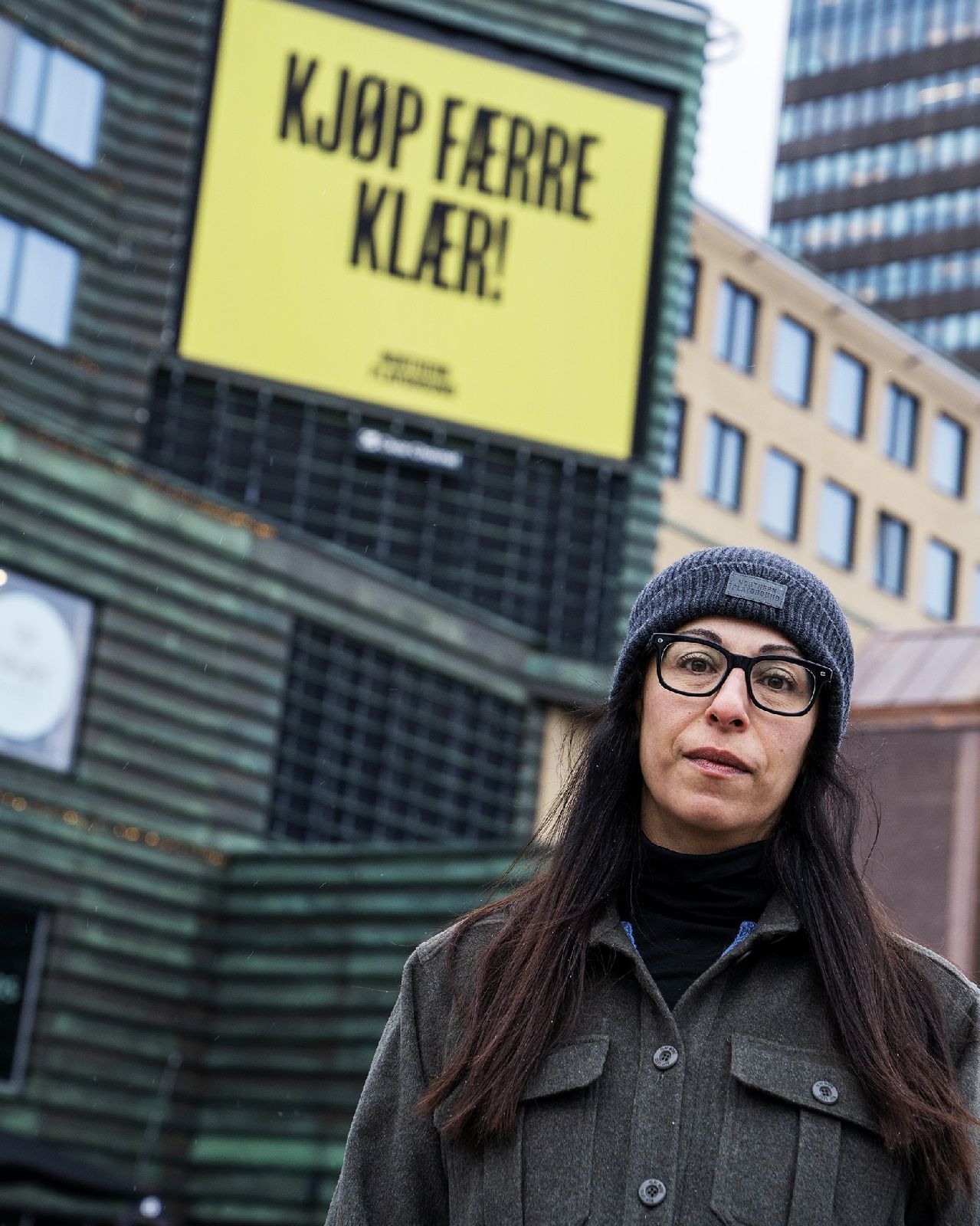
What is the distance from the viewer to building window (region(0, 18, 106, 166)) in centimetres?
2912

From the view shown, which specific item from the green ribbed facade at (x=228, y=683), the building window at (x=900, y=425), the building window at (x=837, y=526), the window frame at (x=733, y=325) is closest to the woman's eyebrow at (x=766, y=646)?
the green ribbed facade at (x=228, y=683)

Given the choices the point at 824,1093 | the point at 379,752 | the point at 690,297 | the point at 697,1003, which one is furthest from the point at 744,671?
the point at 690,297

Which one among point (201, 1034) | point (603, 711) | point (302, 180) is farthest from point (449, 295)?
point (603, 711)

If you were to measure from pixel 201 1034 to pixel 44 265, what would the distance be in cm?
1010

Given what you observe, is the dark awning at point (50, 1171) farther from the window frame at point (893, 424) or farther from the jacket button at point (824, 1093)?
the window frame at point (893, 424)

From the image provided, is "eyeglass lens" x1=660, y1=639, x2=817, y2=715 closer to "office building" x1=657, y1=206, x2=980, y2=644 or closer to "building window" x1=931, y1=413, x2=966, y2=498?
"office building" x1=657, y1=206, x2=980, y2=644

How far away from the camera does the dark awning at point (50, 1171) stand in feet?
70.8

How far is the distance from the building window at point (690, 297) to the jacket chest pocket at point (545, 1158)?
1768 inches

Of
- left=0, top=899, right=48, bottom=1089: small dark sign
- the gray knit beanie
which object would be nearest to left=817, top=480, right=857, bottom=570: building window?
left=0, top=899, right=48, bottom=1089: small dark sign

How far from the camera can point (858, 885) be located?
3.76m

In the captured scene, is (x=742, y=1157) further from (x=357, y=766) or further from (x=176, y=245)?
(x=176, y=245)

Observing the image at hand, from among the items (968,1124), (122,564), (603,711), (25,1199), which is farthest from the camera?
(122,564)

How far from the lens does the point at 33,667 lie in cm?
2486

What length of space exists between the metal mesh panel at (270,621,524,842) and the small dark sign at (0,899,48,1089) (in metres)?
3.96
